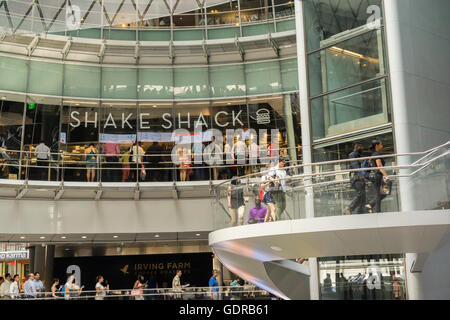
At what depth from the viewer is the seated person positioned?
1541cm

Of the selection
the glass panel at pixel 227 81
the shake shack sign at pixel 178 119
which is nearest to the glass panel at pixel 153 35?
the glass panel at pixel 227 81

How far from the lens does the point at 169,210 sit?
1027 inches

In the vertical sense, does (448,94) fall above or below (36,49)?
below

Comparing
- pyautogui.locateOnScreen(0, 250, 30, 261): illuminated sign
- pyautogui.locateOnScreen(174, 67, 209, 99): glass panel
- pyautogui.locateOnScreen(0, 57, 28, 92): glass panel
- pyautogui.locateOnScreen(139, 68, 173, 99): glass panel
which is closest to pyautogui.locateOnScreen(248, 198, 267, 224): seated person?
pyautogui.locateOnScreen(174, 67, 209, 99): glass panel

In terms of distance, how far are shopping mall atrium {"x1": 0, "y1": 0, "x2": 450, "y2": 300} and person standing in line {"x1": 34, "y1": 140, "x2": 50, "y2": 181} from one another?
0.20 ft

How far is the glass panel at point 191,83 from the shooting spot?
28.2 meters

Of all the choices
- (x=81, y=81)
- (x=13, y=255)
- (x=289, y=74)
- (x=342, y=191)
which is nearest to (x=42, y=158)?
(x=81, y=81)

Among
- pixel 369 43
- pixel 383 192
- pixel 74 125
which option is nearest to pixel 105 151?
pixel 74 125

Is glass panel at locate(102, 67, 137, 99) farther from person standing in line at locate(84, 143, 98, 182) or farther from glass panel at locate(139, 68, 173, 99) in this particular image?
person standing in line at locate(84, 143, 98, 182)

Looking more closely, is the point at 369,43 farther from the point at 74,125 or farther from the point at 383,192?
the point at 74,125

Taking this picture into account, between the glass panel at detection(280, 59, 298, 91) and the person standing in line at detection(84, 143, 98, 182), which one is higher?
the glass panel at detection(280, 59, 298, 91)

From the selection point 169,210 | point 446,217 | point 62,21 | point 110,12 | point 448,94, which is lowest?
point 446,217

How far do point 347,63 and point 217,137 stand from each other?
1069 cm

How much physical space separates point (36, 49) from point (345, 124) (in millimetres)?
16004
